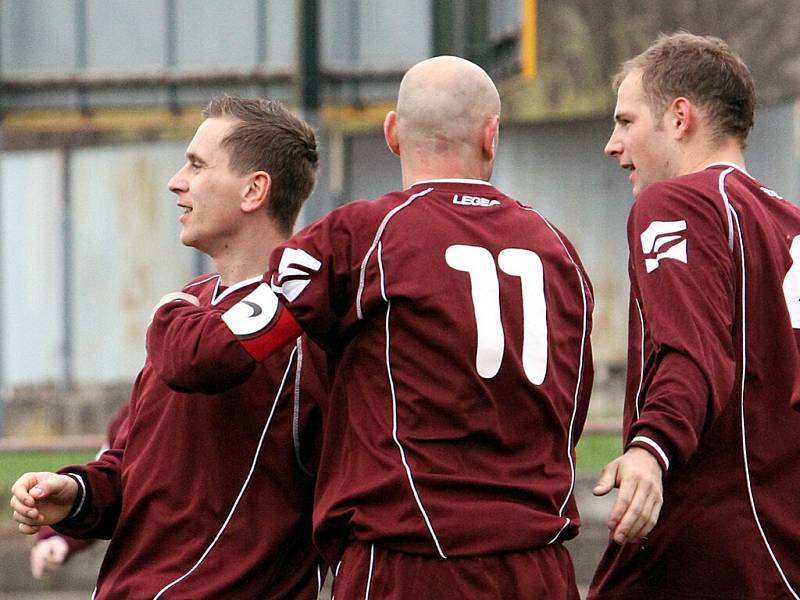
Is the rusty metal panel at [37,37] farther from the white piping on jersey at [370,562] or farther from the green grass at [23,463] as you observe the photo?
the white piping on jersey at [370,562]

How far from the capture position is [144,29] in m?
13.4

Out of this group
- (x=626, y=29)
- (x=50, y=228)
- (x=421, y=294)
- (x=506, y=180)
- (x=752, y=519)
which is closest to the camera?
(x=421, y=294)

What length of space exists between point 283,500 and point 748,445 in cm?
117

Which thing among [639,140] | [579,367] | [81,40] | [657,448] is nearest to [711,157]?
[639,140]

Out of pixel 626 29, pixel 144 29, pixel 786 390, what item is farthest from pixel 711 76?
pixel 144 29

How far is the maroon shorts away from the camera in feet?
11.1

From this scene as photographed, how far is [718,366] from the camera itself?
138 inches

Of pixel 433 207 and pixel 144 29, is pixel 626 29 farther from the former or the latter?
pixel 433 207

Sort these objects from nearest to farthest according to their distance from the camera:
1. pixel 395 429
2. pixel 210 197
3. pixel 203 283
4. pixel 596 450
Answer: pixel 395 429
pixel 210 197
pixel 203 283
pixel 596 450

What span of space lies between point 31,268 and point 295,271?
10629 mm

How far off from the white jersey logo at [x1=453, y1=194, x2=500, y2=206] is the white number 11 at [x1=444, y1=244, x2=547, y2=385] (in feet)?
0.44

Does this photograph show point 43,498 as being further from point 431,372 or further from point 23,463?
point 23,463

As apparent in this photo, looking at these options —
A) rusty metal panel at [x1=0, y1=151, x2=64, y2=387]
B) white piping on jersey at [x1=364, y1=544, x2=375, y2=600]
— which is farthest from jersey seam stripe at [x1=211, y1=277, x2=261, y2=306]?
rusty metal panel at [x1=0, y1=151, x2=64, y2=387]

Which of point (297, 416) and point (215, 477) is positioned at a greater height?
point (297, 416)
